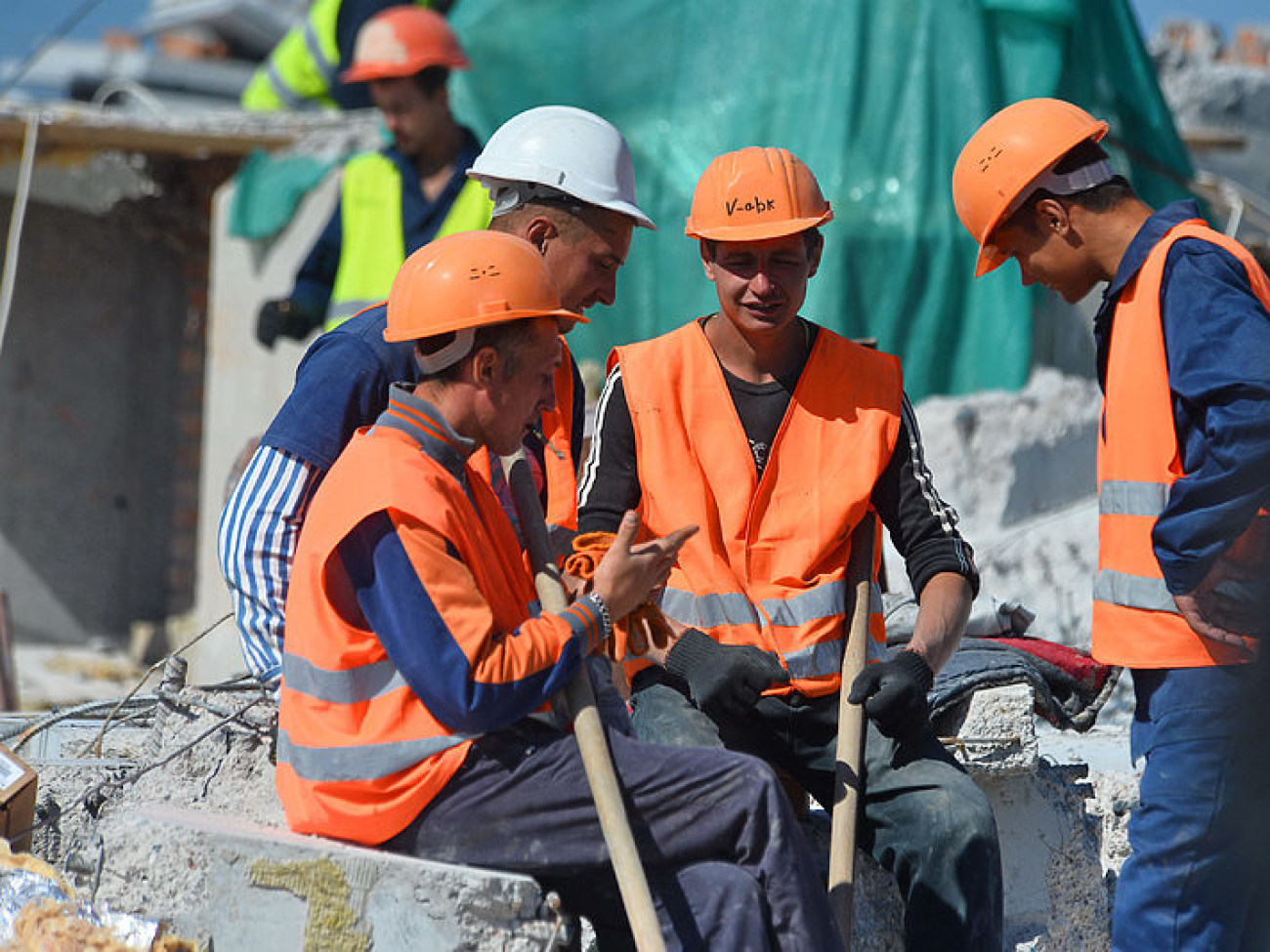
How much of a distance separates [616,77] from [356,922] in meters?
5.28

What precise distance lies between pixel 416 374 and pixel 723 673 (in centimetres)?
83

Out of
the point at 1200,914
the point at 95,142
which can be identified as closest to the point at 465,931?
the point at 1200,914

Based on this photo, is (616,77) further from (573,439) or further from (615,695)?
(615,695)

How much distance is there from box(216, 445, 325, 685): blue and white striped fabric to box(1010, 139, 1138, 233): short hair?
1.45 m

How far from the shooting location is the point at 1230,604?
119 inches

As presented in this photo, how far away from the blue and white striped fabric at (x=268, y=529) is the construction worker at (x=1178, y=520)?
58.1 inches

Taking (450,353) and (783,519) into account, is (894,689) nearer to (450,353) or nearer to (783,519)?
(783,519)

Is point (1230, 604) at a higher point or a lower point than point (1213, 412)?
lower

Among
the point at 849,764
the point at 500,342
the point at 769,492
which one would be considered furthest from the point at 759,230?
the point at 849,764

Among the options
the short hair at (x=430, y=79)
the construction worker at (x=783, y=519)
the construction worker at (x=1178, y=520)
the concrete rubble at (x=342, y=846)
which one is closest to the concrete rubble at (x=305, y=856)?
the concrete rubble at (x=342, y=846)

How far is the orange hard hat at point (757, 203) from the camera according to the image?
134 inches

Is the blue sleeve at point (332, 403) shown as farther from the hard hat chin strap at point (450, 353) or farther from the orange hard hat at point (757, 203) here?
the orange hard hat at point (757, 203)

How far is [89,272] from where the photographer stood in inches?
350

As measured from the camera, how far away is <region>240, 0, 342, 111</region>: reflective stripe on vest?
8383 millimetres
